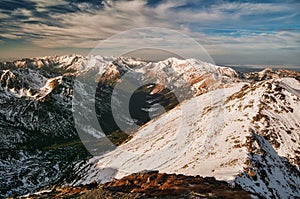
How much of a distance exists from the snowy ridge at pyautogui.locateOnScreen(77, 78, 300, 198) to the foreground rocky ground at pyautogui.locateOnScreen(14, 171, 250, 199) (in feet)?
39.4

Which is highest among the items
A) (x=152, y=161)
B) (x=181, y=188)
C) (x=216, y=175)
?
(x=181, y=188)

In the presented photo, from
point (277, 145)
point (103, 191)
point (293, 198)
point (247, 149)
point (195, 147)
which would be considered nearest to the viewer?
point (103, 191)

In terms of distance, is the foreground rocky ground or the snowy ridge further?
the snowy ridge

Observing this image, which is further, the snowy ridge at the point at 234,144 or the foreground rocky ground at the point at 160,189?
the snowy ridge at the point at 234,144

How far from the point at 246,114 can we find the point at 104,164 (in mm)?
57817

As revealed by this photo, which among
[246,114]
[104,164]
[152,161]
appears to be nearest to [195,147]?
[152,161]

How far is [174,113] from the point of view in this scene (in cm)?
14425

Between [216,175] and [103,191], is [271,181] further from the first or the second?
[103,191]

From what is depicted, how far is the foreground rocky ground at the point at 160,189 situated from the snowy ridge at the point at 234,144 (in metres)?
12.0

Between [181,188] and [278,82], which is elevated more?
[278,82]

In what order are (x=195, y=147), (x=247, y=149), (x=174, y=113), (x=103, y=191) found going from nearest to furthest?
(x=103, y=191) → (x=247, y=149) → (x=195, y=147) → (x=174, y=113)

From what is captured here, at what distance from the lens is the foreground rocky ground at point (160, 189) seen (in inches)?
1681

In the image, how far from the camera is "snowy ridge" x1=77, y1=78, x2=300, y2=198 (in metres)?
73.1

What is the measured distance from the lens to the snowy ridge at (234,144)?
240 feet
